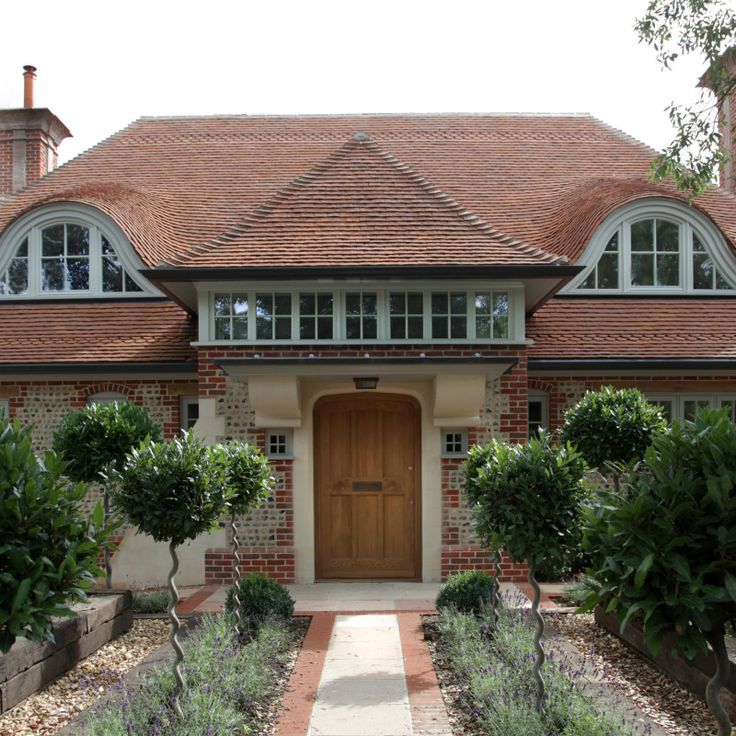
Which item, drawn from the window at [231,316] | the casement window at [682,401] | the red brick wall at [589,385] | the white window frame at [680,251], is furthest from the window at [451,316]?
the casement window at [682,401]

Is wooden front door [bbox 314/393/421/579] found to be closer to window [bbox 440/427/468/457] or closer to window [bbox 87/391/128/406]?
window [bbox 440/427/468/457]

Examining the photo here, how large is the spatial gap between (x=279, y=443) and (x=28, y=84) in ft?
38.7

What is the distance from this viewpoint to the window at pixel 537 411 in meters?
12.4

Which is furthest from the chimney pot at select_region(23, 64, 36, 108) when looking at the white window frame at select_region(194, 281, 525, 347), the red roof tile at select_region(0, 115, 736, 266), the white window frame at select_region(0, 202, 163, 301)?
the white window frame at select_region(194, 281, 525, 347)

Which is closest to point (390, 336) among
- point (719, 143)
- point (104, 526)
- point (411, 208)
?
point (411, 208)

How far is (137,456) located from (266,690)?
6.75ft

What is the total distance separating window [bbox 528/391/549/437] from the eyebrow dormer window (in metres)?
2.13

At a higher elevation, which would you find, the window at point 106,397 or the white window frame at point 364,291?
the white window frame at point 364,291

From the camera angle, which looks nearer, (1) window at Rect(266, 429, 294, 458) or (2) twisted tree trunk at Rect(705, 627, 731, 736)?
(2) twisted tree trunk at Rect(705, 627, 731, 736)

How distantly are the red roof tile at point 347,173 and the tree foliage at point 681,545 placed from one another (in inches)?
320

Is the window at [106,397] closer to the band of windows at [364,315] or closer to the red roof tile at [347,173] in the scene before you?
the red roof tile at [347,173]

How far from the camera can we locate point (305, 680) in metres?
6.76

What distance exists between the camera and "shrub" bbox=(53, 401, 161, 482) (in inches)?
375

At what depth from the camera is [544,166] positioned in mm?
16172
